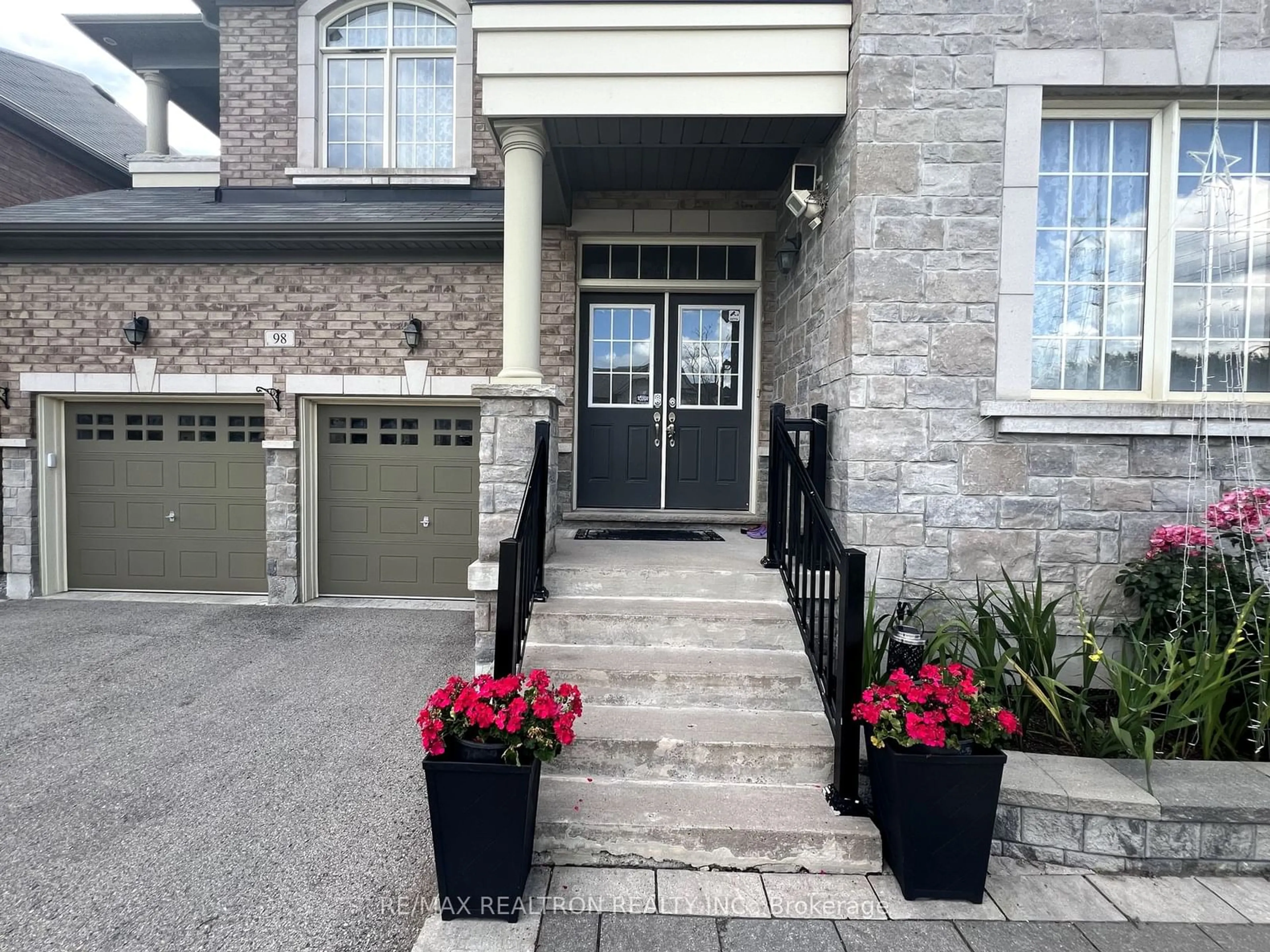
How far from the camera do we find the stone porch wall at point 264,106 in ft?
20.9

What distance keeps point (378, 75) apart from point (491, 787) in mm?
7130

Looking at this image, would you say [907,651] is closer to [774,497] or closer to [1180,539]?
[774,497]

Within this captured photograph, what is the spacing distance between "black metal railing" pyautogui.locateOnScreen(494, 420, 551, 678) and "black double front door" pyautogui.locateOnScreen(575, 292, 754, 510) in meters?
1.68

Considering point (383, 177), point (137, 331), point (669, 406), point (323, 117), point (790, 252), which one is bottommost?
point (669, 406)

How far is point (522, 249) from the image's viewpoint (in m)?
3.57

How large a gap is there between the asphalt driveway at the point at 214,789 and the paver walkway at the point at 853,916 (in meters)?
0.48

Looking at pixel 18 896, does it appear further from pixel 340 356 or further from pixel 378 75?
pixel 378 75

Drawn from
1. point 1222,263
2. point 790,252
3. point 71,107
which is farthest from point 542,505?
point 71,107

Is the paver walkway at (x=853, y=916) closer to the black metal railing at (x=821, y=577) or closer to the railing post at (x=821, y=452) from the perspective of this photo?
the black metal railing at (x=821, y=577)

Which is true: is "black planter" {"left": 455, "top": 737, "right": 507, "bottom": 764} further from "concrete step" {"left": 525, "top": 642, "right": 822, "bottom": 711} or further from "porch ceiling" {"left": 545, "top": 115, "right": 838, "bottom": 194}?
"porch ceiling" {"left": 545, "top": 115, "right": 838, "bottom": 194}

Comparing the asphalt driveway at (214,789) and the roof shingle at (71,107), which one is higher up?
the roof shingle at (71,107)

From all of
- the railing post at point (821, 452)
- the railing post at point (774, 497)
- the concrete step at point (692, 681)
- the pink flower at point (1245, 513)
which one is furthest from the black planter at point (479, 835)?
the pink flower at point (1245, 513)

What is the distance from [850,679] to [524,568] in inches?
56.1

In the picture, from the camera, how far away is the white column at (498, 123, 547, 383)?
356cm
